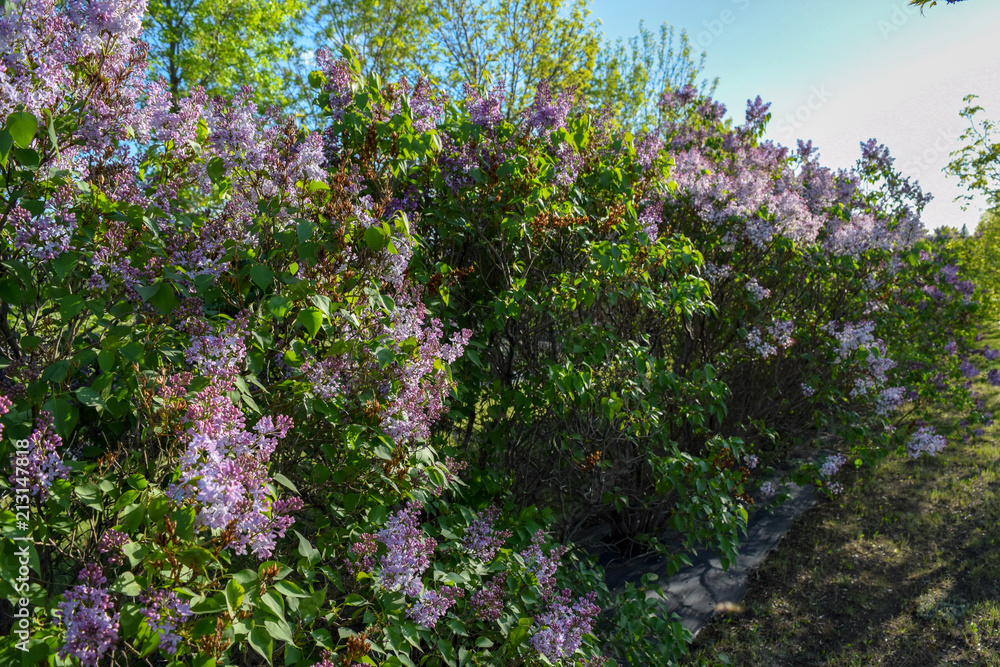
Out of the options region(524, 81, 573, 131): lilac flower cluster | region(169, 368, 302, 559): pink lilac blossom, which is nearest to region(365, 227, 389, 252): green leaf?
region(169, 368, 302, 559): pink lilac blossom

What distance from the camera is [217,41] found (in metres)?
14.0

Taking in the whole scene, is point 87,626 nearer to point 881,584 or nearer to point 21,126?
point 21,126

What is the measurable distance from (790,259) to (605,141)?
2.61 metres

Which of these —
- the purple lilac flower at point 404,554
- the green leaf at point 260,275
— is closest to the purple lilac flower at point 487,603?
the purple lilac flower at point 404,554

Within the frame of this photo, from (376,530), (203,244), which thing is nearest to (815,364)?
(376,530)

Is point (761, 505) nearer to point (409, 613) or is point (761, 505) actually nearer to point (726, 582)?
point (726, 582)

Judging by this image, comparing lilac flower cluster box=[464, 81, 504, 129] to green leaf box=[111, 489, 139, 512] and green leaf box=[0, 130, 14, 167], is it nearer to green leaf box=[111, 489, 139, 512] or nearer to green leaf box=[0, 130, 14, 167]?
green leaf box=[0, 130, 14, 167]

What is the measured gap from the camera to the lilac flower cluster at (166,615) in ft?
3.92

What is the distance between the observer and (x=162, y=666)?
7.00 ft

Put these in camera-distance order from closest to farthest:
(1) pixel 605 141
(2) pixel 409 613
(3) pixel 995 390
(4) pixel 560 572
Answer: (2) pixel 409 613 → (4) pixel 560 572 → (1) pixel 605 141 → (3) pixel 995 390

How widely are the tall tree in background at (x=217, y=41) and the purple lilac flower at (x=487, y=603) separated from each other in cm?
1402

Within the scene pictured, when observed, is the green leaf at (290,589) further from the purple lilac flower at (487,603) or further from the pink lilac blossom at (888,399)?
the pink lilac blossom at (888,399)

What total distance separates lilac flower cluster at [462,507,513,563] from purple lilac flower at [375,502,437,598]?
44cm

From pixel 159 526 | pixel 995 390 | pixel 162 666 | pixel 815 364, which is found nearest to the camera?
pixel 159 526
